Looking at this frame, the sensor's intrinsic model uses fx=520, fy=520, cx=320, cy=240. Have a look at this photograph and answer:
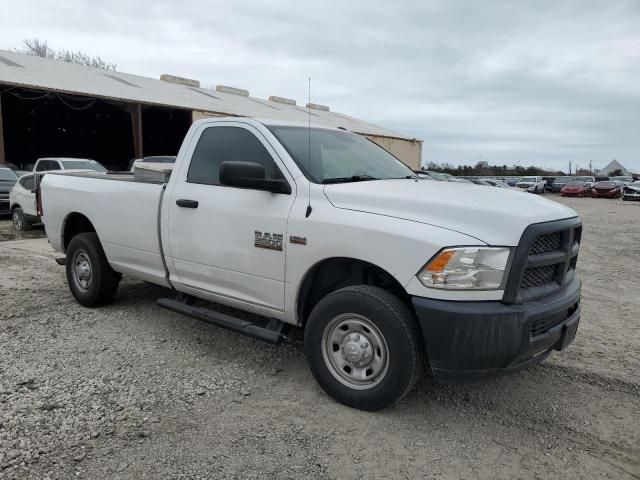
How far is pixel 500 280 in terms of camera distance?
2928 millimetres

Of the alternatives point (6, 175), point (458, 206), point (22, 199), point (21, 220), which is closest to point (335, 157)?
point (458, 206)

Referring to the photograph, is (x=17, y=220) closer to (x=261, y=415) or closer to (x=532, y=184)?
(x=261, y=415)

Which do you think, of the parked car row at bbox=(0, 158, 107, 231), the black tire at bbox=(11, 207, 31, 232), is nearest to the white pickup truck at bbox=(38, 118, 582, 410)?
the parked car row at bbox=(0, 158, 107, 231)

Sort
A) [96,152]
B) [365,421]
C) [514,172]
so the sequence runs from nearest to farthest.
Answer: [365,421] → [96,152] → [514,172]

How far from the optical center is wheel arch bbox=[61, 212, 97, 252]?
5816 mm

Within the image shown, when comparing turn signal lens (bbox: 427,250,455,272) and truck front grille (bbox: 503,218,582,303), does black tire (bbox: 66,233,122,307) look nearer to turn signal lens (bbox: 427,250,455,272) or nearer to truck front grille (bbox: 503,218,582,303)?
turn signal lens (bbox: 427,250,455,272)

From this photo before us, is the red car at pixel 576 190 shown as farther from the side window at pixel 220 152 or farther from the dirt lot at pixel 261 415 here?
the side window at pixel 220 152

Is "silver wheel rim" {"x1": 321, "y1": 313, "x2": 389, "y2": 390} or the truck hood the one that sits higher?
the truck hood

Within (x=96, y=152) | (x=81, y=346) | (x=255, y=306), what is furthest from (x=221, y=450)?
(x=96, y=152)

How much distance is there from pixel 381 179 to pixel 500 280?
1463mm

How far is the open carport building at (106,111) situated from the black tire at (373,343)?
1955 centimetres

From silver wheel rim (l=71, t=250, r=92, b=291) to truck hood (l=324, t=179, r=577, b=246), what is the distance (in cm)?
330

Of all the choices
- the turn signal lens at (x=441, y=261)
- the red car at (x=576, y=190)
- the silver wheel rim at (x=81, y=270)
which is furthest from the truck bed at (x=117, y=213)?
the red car at (x=576, y=190)

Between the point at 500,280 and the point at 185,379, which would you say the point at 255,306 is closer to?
the point at 185,379
